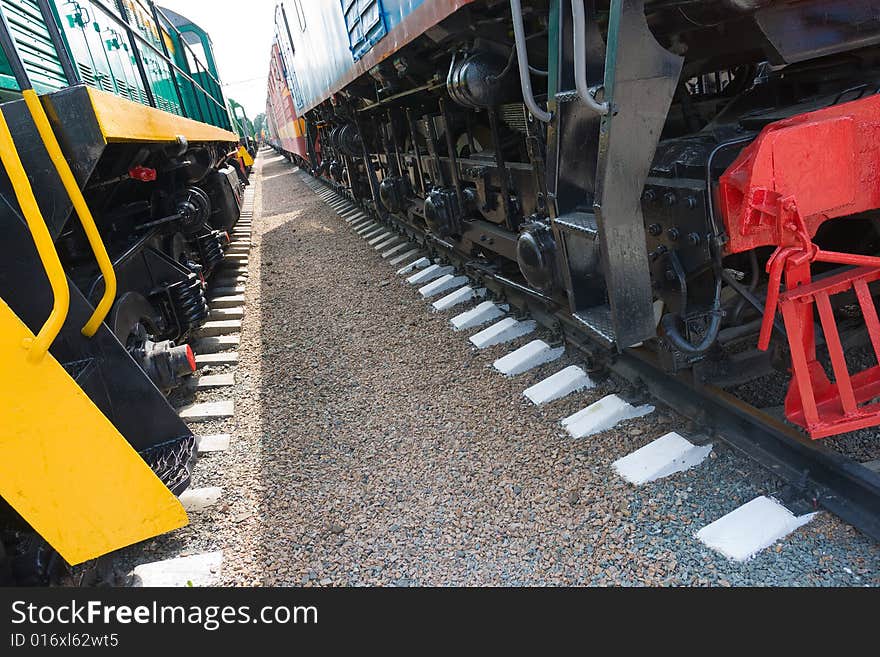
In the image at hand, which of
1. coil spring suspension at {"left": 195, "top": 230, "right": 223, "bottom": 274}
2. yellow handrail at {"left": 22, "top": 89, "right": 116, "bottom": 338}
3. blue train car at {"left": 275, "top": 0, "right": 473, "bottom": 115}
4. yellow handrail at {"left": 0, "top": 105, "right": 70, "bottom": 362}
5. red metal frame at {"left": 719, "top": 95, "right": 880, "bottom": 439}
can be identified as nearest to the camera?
red metal frame at {"left": 719, "top": 95, "right": 880, "bottom": 439}

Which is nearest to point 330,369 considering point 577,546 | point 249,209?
point 577,546

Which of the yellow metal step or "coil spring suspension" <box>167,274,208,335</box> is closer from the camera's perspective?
the yellow metal step

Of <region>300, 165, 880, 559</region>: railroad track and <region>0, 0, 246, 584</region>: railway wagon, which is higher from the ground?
<region>0, 0, 246, 584</region>: railway wagon

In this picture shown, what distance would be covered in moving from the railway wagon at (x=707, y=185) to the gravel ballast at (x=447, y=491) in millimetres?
326

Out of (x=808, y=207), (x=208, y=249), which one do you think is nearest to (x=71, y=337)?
(x=808, y=207)

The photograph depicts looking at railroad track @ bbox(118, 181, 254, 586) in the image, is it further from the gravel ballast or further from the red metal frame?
the red metal frame

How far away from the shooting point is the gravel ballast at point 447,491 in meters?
2.13

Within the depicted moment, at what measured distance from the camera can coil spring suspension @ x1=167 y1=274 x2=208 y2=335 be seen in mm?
4359

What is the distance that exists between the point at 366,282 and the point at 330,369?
2.09 m

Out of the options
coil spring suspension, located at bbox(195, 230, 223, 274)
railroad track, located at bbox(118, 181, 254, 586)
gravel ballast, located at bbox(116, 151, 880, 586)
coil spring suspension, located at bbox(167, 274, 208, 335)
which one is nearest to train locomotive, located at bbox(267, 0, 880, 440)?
gravel ballast, located at bbox(116, 151, 880, 586)

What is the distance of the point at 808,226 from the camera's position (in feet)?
6.51

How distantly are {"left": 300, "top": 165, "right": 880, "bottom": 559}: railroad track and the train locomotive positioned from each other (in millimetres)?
95

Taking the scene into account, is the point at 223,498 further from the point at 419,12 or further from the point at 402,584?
the point at 419,12

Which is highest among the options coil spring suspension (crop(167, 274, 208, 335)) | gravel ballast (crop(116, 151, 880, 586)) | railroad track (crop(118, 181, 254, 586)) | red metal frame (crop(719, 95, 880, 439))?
red metal frame (crop(719, 95, 880, 439))
